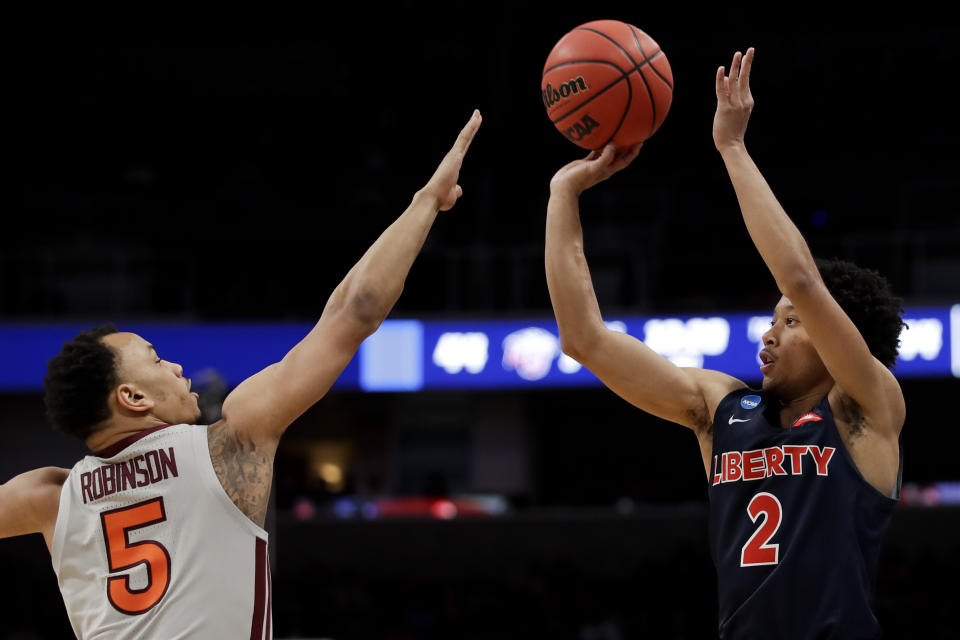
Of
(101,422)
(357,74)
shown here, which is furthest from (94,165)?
(101,422)

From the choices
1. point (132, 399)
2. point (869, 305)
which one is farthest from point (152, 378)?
point (869, 305)

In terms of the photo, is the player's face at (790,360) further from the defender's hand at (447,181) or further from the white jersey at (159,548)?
the white jersey at (159,548)

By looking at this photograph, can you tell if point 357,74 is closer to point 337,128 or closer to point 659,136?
point 337,128

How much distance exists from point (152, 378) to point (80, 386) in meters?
0.17

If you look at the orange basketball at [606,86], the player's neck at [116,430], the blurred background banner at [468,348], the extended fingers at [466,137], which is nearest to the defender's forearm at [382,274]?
the extended fingers at [466,137]

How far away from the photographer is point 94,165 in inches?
575

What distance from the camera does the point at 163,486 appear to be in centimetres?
249

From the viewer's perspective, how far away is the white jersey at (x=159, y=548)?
2.41 m

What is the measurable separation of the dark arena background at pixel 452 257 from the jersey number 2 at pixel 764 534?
23.0 feet

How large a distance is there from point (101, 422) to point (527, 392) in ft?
39.9

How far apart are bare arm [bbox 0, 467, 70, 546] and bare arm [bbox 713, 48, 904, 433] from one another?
1803mm

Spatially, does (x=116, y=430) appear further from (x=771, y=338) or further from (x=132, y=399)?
(x=771, y=338)

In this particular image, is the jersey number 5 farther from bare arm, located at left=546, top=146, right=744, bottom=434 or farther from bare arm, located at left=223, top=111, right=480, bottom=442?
bare arm, located at left=546, top=146, right=744, bottom=434

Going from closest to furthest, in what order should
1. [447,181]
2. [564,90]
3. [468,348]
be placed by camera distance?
[447,181]
[564,90]
[468,348]
